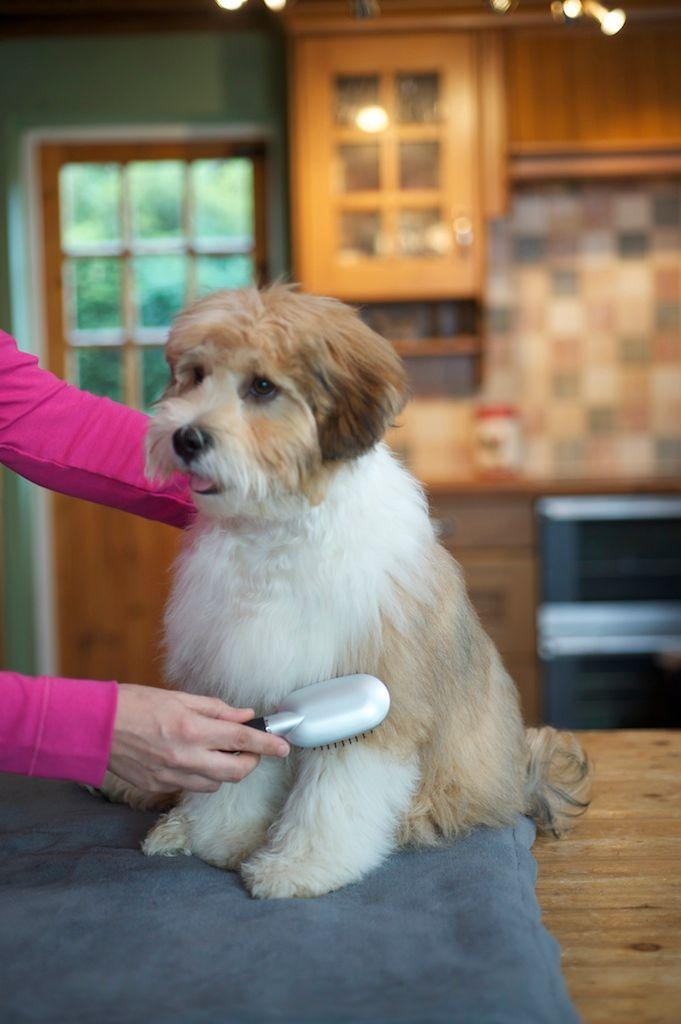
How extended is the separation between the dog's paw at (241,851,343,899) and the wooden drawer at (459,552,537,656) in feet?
8.88

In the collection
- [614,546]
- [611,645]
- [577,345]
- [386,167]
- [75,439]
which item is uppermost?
[386,167]

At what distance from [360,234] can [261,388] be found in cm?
303

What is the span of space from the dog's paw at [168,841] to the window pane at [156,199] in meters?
3.63

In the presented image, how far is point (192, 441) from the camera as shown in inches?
48.9

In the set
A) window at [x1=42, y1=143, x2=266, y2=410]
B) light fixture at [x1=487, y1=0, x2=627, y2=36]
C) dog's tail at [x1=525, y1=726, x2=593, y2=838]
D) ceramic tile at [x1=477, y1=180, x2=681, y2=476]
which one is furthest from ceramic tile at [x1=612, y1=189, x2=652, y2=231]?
dog's tail at [x1=525, y1=726, x2=593, y2=838]

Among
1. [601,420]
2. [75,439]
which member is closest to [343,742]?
[75,439]

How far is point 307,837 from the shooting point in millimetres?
1295

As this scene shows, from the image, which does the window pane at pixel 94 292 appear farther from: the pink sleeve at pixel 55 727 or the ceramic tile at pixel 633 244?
the pink sleeve at pixel 55 727

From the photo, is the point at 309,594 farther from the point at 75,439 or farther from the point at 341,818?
the point at 75,439

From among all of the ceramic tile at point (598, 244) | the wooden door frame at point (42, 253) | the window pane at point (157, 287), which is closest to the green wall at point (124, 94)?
the wooden door frame at point (42, 253)

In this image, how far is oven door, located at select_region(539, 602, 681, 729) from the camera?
391 cm

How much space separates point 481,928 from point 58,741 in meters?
0.45

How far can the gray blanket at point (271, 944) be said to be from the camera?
94cm

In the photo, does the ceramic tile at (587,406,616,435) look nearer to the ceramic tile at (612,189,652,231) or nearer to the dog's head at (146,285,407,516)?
the ceramic tile at (612,189,652,231)
